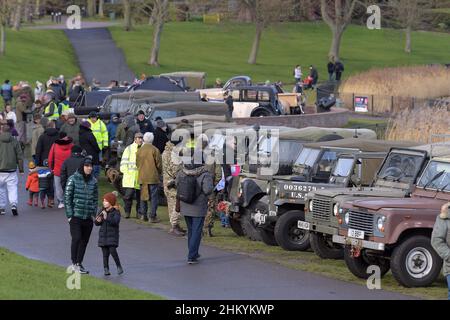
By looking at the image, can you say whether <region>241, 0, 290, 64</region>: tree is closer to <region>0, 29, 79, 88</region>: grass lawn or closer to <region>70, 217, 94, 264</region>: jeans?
<region>0, 29, 79, 88</region>: grass lawn

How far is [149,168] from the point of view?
21.8 meters

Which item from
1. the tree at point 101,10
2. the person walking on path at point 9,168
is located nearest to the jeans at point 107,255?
the person walking on path at point 9,168

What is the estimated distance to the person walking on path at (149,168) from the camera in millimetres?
21797

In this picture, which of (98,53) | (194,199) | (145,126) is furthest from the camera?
(98,53)

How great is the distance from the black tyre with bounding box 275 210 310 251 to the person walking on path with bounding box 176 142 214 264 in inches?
71.1

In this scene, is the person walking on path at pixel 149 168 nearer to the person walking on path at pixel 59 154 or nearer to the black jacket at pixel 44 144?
the person walking on path at pixel 59 154

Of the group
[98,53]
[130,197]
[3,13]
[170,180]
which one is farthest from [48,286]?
[98,53]

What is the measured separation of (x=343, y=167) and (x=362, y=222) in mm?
2999

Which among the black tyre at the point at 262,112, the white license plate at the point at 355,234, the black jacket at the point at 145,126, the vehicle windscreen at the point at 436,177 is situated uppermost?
the vehicle windscreen at the point at 436,177

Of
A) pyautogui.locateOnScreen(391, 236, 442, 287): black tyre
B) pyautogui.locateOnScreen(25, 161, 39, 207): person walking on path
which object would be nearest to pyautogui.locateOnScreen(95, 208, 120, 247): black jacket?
pyautogui.locateOnScreen(391, 236, 442, 287): black tyre

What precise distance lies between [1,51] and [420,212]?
52598 mm

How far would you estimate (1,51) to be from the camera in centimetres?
6569

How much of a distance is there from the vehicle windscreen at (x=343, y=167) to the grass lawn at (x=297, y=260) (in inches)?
53.6

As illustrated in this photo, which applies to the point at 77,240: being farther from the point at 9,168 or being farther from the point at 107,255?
the point at 9,168
